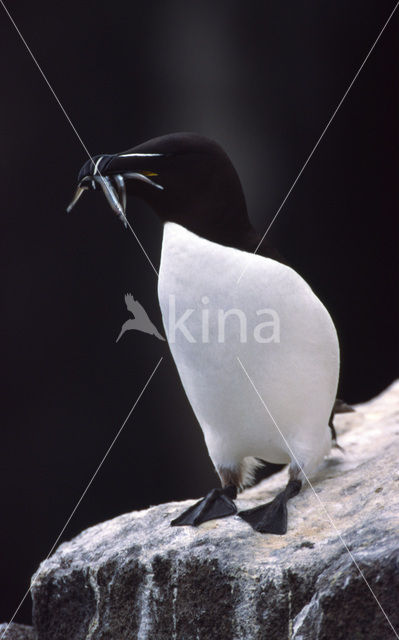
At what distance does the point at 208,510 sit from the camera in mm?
1523

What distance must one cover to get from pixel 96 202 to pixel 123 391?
2.03 feet

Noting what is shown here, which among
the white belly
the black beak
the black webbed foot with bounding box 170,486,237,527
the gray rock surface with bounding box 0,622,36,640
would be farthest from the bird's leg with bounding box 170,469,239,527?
the black beak

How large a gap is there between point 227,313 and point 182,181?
242 mm

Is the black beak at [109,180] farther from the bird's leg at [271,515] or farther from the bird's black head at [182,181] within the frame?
the bird's leg at [271,515]

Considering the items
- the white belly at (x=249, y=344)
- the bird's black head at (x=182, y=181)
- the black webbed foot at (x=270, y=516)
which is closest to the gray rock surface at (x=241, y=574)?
the black webbed foot at (x=270, y=516)

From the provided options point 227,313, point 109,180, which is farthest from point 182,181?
point 227,313

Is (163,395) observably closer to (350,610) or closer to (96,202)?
(96,202)

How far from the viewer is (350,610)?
1.16 metres

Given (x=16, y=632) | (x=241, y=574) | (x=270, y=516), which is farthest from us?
(x=16, y=632)

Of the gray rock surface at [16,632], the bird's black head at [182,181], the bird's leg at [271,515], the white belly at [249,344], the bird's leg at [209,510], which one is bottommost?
the gray rock surface at [16,632]

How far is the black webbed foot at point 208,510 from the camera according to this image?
1.50m

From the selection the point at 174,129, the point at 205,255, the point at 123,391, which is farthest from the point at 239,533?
the point at 174,129

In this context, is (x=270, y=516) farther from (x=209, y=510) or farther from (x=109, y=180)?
(x=109, y=180)

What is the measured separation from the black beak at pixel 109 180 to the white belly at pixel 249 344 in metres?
0.11
